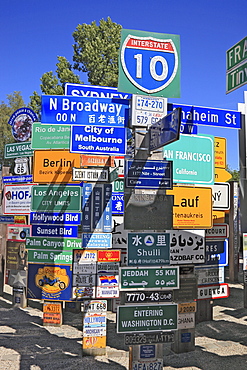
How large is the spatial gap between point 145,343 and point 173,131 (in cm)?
303

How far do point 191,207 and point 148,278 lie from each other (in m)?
2.42

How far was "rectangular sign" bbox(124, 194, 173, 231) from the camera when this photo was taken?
5.33 meters

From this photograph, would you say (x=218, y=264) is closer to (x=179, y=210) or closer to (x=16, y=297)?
(x=179, y=210)

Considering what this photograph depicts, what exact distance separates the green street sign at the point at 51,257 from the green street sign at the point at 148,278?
4.60 m

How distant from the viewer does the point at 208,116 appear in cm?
680

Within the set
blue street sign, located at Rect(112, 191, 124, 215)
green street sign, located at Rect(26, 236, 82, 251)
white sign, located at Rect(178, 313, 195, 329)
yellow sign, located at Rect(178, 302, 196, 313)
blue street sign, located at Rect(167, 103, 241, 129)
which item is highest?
blue street sign, located at Rect(167, 103, 241, 129)

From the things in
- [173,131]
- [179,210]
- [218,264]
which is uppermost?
[173,131]

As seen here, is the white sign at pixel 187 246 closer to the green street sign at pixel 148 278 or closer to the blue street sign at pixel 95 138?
the green street sign at pixel 148 278

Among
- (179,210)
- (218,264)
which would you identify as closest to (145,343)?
(179,210)

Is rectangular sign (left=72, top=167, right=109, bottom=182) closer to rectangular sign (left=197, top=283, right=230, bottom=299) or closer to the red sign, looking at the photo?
the red sign

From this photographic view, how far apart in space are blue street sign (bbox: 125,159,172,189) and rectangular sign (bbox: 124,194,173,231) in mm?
157

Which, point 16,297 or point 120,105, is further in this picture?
point 16,297

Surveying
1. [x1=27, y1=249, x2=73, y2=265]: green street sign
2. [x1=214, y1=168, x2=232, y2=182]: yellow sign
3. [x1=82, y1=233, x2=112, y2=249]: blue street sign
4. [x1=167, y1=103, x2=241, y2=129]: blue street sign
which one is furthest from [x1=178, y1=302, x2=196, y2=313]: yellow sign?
[x1=167, y1=103, x2=241, y2=129]: blue street sign

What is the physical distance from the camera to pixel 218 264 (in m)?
9.73
